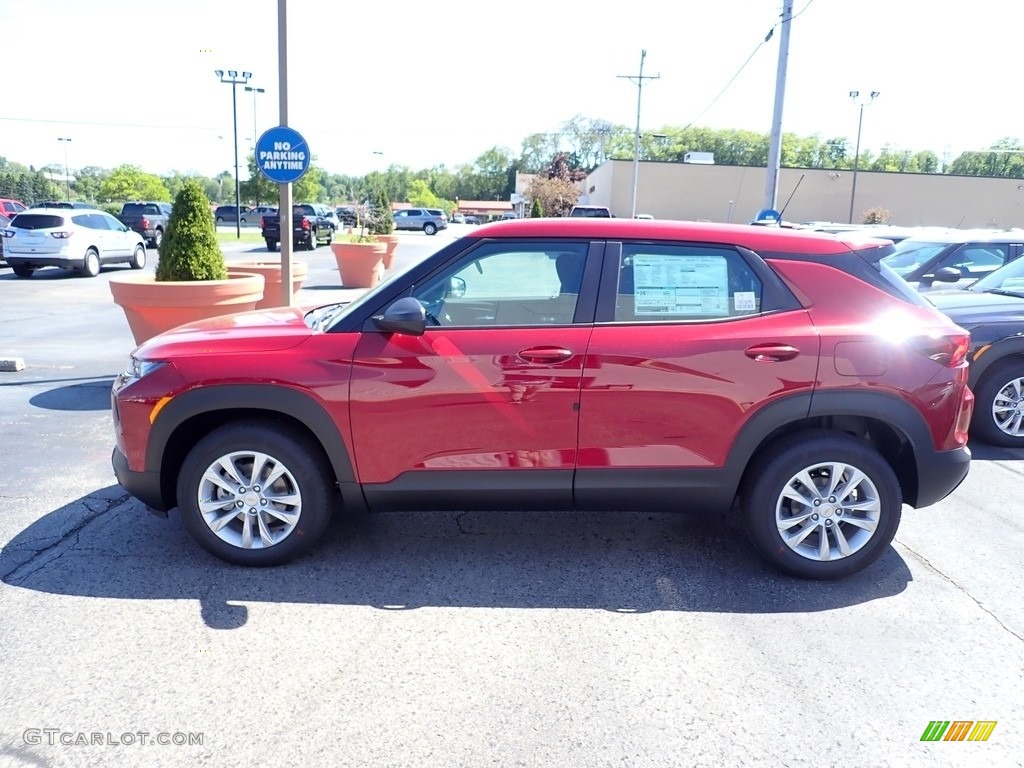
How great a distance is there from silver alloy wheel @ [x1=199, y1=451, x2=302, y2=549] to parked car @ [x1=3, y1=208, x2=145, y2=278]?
17.5 metres

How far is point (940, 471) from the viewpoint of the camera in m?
3.92

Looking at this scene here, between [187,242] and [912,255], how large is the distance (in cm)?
838

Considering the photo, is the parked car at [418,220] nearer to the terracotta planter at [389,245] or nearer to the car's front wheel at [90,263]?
the terracotta planter at [389,245]

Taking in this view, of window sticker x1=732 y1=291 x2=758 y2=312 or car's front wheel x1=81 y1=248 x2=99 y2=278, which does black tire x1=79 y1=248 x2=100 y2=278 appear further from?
window sticker x1=732 y1=291 x2=758 y2=312

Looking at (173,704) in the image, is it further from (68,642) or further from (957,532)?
(957,532)

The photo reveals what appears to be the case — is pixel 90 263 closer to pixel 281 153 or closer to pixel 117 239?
pixel 117 239

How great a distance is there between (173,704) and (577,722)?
4.91 ft

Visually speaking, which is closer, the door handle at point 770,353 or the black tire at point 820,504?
the door handle at point 770,353

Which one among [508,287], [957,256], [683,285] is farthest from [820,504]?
[957,256]

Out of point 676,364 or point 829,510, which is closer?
point 676,364

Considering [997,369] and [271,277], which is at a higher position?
[271,277]

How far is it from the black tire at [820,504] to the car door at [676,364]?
28cm

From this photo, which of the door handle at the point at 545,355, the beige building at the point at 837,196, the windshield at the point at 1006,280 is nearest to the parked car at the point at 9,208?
the door handle at the point at 545,355

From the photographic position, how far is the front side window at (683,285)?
3895 mm
